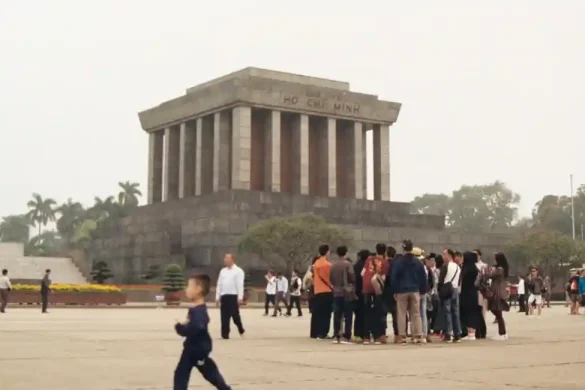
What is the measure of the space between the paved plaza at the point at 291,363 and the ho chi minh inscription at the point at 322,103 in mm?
Result: 44290

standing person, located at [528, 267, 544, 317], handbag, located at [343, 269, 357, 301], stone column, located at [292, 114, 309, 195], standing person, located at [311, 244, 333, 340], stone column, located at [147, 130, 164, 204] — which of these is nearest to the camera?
handbag, located at [343, 269, 357, 301]

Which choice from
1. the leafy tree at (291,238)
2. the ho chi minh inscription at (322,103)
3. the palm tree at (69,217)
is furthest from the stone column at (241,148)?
the palm tree at (69,217)

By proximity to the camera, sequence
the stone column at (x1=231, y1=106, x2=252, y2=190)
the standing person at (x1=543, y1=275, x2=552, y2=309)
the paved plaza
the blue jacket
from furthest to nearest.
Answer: the stone column at (x1=231, y1=106, x2=252, y2=190)
the standing person at (x1=543, y1=275, x2=552, y2=309)
the blue jacket
the paved plaza

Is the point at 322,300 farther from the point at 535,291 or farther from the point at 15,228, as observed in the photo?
the point at 15,228

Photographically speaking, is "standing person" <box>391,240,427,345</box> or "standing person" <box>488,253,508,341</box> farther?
"standing person" <box>488,253,508,341</box>

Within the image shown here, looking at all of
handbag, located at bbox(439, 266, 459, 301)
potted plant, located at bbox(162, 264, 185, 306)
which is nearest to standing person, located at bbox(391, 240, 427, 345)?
handbag, located at bbox(439, 266, 459, 301)

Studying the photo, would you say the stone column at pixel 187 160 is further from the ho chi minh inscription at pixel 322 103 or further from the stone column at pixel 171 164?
the ho chi minh inscription at pixel 322 103

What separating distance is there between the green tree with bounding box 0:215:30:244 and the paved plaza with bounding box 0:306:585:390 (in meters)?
126

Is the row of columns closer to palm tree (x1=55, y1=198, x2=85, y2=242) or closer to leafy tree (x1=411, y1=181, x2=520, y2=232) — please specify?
palm tree (x1=55, y1=198, x2=85, y2=242)

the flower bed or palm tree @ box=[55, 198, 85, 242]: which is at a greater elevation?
palm tree @ box=[55, 198, 85, 242]

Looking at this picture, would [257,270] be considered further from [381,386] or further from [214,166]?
[381,386]

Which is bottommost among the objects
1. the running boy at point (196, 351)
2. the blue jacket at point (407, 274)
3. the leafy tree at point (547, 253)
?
the running boy at point (196, 351)

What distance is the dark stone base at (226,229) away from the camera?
50.3 m

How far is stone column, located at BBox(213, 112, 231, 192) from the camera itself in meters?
59.8
